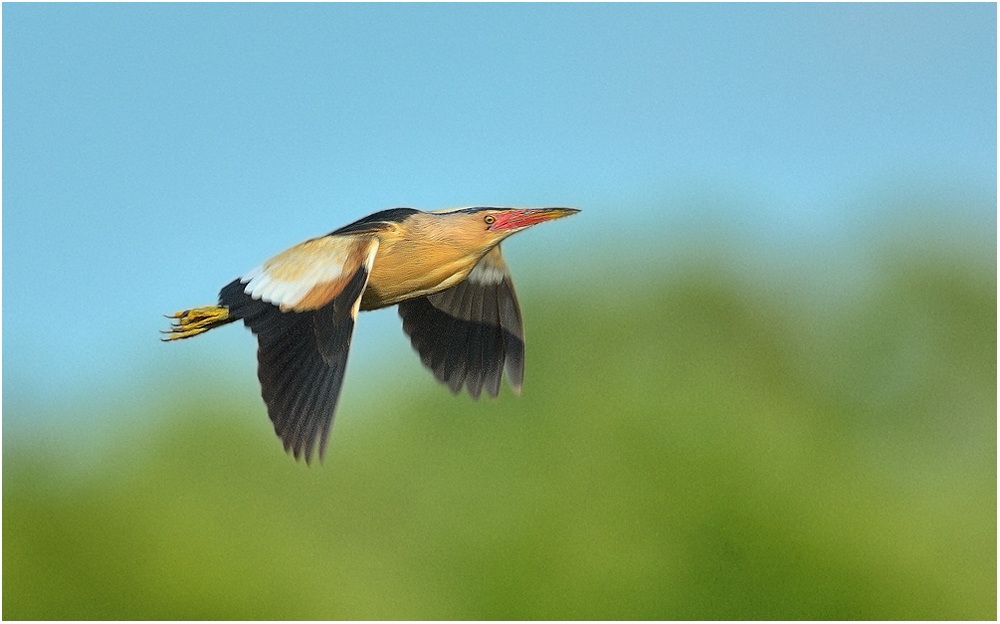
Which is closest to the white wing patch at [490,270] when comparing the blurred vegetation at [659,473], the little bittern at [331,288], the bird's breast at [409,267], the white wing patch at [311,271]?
the little bittern at [331,288]

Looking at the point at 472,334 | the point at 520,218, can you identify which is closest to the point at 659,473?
the point at 472,334

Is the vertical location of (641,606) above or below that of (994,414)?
below

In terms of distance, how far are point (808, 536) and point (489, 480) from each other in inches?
166

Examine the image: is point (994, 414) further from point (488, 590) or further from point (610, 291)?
point (488, 590)

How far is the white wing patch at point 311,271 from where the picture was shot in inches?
123

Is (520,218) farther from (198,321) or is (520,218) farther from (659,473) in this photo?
(659,473)

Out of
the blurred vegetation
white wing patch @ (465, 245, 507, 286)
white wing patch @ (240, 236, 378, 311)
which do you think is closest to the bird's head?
white wing patch @ (240, 236, 378, 311)

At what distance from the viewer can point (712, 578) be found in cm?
1496

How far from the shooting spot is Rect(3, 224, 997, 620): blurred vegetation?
1439 cm

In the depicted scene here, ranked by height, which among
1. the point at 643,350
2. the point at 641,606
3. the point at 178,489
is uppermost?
the point at 643,350

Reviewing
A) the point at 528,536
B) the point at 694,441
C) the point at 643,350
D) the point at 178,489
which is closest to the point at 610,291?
the point at 643,350

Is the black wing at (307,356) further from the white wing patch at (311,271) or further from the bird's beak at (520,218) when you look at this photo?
the bird's beak at (520,218)

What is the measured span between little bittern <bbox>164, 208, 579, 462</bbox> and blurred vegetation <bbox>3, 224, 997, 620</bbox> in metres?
10.7

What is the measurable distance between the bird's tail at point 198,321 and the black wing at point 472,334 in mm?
821
